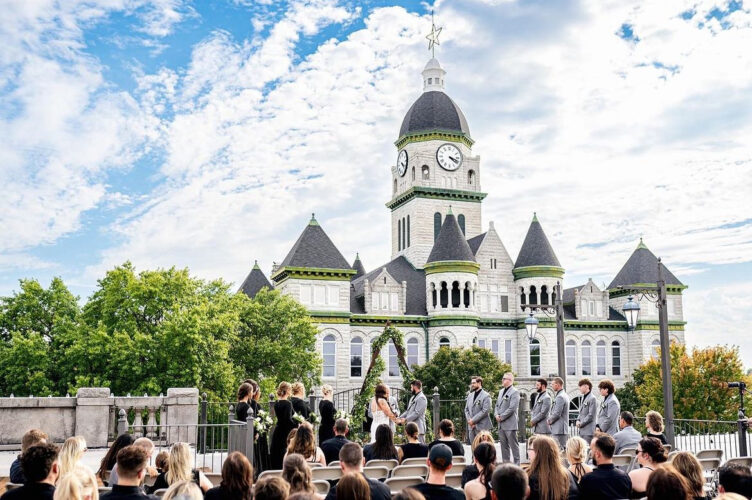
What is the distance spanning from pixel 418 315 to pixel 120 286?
78.2 feet

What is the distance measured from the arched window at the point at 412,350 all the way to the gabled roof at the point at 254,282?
1157 centimetres

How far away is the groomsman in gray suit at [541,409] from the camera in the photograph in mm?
16125

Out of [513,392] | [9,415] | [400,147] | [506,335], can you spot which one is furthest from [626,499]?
[400,147]

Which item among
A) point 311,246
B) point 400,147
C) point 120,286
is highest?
point 400,147

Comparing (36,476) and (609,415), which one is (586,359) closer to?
(609,415)

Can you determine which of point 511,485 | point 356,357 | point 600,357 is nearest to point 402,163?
point 356,357

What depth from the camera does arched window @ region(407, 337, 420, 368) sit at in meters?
55.9

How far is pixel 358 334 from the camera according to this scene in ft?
180

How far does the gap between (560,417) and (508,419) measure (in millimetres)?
1349

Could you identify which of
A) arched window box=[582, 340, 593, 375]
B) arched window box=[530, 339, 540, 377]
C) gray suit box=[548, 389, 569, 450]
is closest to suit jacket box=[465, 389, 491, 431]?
gray suit box=[548, 389, 569, 450]

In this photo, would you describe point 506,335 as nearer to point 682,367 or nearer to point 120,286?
point 682,367

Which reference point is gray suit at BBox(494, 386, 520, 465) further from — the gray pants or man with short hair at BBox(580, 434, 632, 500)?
man with short hair at BBox(580, 434, 632, 500)

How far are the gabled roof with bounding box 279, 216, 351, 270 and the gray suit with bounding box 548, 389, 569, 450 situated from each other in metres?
36.5

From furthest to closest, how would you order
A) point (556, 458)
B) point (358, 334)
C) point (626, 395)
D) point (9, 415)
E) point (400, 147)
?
point (400, 147)
point (626, 395)
point (358, 334)
point (9, 415)
point (556, 458)
